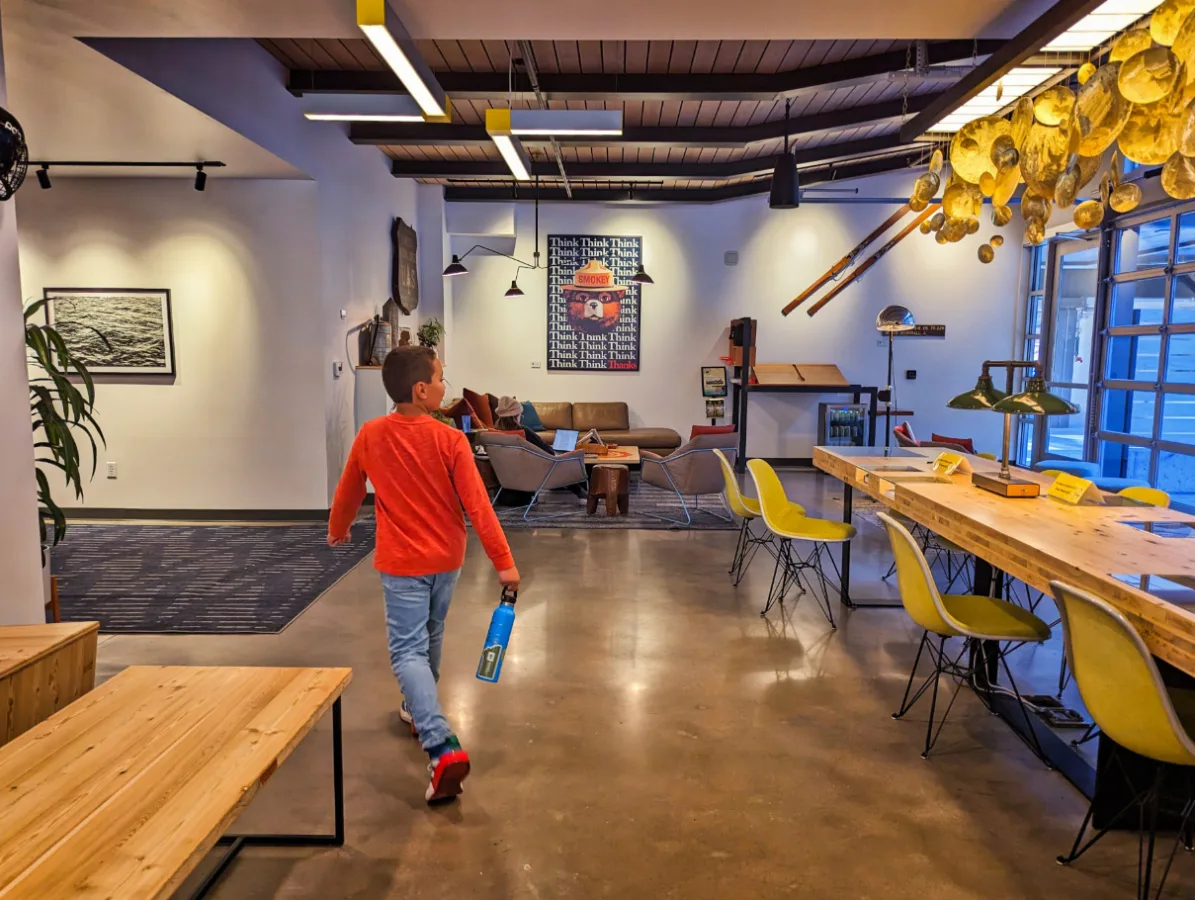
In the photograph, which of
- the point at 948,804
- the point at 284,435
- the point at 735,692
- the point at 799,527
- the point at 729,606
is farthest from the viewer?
the point at 284,435

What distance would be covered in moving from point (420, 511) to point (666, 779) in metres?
1.32

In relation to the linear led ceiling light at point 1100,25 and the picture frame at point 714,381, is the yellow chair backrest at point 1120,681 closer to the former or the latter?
the linear led ceiling light at point 1100,25

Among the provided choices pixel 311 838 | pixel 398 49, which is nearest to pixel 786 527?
pixel 311 838

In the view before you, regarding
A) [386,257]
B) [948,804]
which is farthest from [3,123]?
[386,257]

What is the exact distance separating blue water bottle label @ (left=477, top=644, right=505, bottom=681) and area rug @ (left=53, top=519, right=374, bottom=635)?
233 cm

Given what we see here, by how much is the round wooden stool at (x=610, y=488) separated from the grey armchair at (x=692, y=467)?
0.33m

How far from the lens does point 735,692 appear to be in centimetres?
364

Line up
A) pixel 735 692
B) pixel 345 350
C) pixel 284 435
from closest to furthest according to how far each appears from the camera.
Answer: pixel 735 692
pixel 284 435
pixel 345 350

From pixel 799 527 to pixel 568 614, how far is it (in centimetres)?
146

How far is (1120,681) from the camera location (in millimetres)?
2082

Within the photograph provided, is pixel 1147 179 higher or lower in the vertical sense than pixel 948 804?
higher

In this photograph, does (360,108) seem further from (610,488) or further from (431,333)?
(431,333)

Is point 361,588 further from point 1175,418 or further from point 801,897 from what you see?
point 1175,418

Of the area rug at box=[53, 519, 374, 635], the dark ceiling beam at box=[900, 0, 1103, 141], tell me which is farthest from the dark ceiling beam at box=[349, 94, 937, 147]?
the area rug at box=[53, 519, 374, 635]
